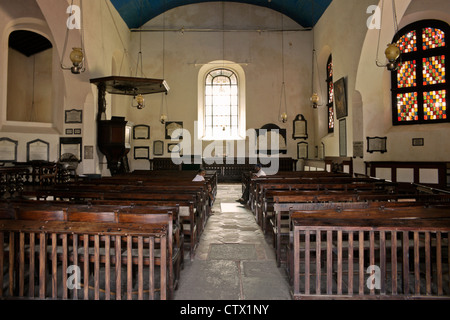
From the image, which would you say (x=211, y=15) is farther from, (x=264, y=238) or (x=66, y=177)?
(x=264, y=238)

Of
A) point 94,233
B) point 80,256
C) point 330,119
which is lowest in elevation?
point 80,256

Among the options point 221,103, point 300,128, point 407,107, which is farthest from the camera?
point 221,103

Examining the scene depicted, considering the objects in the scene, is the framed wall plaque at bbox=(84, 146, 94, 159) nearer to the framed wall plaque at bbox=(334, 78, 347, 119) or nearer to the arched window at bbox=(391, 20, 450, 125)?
the framed wall plaque at bbox=(334, 78, 347, 119)

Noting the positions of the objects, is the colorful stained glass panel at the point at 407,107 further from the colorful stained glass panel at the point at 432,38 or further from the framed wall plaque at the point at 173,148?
the framed wall plaque at the point at 173,148

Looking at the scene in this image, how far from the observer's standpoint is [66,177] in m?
8.21

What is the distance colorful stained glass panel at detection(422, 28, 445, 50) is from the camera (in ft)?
26.0

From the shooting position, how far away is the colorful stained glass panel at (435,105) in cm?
786

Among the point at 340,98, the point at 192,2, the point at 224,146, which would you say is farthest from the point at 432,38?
the point at 192,2

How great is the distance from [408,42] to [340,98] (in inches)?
92.6

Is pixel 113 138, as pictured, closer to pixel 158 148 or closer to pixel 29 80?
pixel 158 148

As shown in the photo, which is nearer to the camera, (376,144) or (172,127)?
(376,144)

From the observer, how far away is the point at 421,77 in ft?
26.9

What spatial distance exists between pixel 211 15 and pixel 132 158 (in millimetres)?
7348
